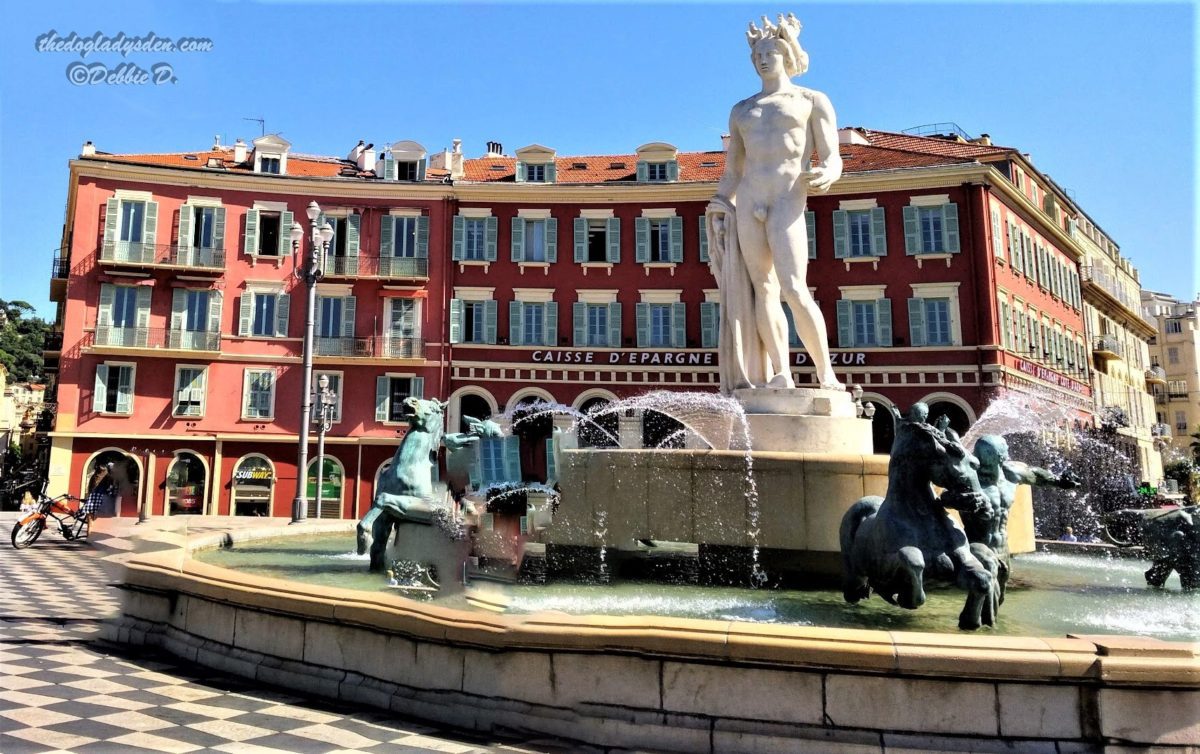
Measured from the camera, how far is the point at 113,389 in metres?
28.6

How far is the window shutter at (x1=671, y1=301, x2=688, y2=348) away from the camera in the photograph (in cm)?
3025

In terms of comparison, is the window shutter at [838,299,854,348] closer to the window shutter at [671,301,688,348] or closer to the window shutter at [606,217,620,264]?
the window shutter at [671,301,688,348]

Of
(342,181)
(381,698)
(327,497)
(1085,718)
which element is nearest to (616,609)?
(381,698)

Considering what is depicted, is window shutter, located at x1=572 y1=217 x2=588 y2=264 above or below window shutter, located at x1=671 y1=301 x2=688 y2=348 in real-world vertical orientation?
above

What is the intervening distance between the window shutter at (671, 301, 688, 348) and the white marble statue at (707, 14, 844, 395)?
2178 centimetres

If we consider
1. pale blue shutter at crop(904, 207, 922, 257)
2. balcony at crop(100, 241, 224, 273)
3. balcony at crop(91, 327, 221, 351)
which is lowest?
balcony at crop(91, 327, 221, 351)

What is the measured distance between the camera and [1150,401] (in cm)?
5000

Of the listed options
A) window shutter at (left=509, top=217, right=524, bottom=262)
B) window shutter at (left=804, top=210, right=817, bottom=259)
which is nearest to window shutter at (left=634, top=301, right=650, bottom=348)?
window shutter at (left=509, top=217, right=524, bottom=262)

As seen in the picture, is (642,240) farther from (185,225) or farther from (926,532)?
(926,532)

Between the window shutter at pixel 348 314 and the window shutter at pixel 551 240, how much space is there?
763 cm

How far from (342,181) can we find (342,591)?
2832 cm

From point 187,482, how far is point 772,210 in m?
27.0

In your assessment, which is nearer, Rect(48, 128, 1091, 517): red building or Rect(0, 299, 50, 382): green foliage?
Rect(48, 128, 1091, 517): red building

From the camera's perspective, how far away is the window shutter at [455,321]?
3061 cm
